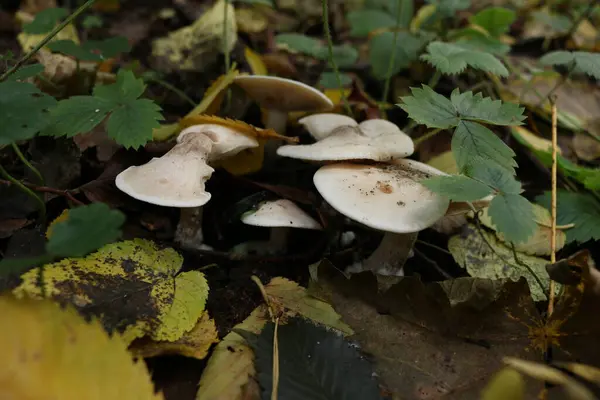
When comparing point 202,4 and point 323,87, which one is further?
point 202,4

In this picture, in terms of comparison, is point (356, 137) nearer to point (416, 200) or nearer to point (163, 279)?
point (416, 200)

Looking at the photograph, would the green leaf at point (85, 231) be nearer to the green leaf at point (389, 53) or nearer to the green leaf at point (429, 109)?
the green leaf at point (429, 109)

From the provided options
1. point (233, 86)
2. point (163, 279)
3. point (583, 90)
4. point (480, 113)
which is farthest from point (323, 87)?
→ point (583, 90)

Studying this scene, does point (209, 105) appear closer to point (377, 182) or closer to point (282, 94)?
point (282, 94)

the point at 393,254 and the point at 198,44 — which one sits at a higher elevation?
the point at 198,44

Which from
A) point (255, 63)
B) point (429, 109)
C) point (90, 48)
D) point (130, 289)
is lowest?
point (130, 289)

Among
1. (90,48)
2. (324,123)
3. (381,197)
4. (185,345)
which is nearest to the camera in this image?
(185,345)

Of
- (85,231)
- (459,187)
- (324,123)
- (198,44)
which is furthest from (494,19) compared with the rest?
(85,231)
